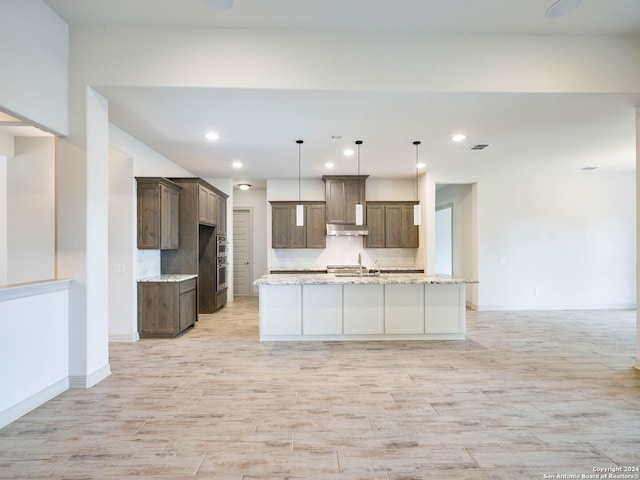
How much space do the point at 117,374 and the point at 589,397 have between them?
4547 mm

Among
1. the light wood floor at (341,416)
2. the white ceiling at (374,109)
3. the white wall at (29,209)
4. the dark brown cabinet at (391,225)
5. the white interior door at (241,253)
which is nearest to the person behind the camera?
the light wood floor at (341,416)

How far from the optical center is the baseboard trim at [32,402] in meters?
2.56

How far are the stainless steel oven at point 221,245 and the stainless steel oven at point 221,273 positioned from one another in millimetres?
101

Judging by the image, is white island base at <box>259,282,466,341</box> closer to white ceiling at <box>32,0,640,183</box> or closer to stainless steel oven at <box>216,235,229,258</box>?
white ceiling at <box>32,0,640,183</box>

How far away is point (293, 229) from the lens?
7426 mm

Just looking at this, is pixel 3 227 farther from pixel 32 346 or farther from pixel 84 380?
pixel 84 380

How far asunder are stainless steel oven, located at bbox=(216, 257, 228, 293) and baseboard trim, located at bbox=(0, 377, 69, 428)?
12.2 ft

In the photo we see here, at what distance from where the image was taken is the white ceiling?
295cm

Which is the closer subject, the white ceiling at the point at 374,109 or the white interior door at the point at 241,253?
the white ceiling at the point at 374,109

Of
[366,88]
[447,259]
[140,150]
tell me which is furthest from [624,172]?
[140,150]

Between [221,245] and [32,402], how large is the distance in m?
4.52

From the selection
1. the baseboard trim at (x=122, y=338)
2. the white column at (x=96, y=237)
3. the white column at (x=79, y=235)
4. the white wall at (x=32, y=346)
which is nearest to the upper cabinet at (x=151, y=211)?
the baseboard trim at (x=122, y=338)

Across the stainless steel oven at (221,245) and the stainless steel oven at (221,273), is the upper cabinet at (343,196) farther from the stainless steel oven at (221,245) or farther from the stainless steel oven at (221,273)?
the stainless steel oven at (221,273)

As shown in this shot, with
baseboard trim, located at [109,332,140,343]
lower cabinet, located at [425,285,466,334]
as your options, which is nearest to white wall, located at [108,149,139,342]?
baseboard trim, located at [109,332,140,343]
